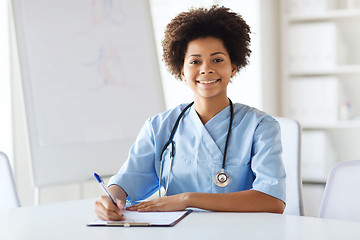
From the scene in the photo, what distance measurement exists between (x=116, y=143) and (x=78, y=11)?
0.63 m

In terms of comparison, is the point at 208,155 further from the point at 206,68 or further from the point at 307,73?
the point at 307,73

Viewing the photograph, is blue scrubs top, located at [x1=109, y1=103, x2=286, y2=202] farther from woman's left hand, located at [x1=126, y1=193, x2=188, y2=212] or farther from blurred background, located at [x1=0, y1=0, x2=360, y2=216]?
blurred background, located at [x1=0, y1=0, x2=360, y2=216]

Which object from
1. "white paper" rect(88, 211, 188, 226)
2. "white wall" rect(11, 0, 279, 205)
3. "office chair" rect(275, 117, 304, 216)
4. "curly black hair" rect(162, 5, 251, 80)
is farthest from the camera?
"white wall" rect(11, 0, 279, 205)

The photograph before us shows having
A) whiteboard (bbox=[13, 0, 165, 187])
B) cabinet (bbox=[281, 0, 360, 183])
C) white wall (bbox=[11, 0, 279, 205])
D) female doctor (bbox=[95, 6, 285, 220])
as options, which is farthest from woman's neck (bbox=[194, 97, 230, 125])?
cabinet (bbox=[281, 0, 360, 183])

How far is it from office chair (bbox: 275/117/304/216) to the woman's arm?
17.7 inches

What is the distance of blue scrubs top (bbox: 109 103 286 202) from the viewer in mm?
1497

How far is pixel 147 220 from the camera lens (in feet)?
4.20

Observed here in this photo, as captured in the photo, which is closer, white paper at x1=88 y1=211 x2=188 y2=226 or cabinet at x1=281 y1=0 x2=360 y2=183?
white paper at x1=88 y1=211 x2=188 y2=226

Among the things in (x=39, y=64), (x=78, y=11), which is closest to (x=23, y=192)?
(x=39, y=64)

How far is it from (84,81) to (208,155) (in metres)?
1.04

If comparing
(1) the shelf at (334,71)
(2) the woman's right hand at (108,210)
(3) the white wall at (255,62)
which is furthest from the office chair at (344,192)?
(1) the shelf at (334,71)

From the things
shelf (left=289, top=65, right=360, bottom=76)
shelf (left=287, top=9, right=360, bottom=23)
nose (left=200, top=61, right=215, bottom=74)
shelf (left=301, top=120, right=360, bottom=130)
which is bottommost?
shelf (left=301, top=120, right=360, bottom=130)

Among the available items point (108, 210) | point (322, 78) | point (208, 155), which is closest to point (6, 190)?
point (108, 210)

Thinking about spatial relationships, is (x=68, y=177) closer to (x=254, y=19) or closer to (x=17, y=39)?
(x=17, y=39)
